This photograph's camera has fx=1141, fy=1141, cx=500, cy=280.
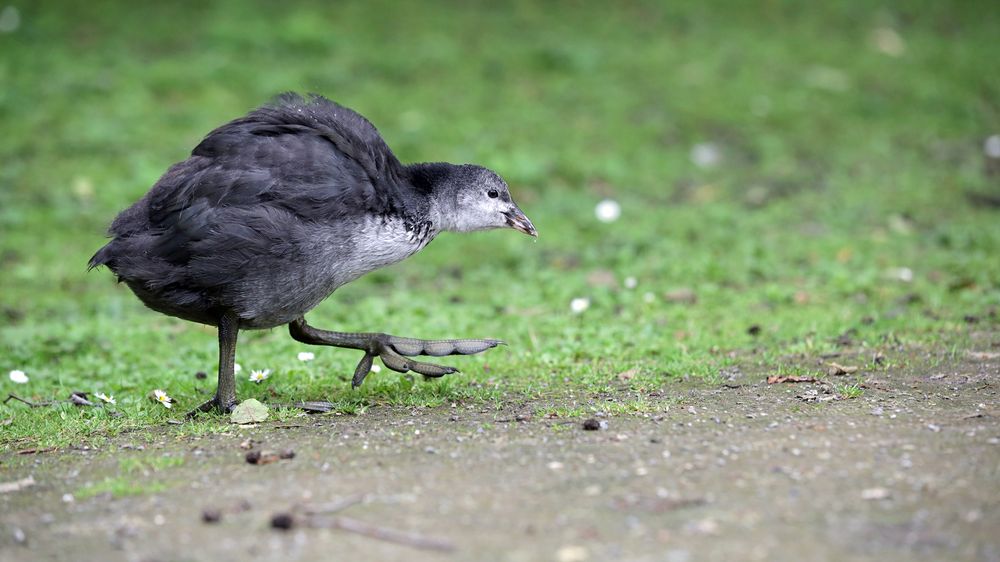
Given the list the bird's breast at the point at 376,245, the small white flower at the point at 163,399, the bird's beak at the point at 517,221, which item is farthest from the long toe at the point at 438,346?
the small white flower at the point at 163,399

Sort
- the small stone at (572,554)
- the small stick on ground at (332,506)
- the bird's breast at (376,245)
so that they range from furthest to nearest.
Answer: the bird's breast at (376,245)
the small stick on ground at (332,506)
the small stone at (572,554)

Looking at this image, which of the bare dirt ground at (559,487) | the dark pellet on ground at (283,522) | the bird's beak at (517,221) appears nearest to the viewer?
the bare dirt ground at (559,487)

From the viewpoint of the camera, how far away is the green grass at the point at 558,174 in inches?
261

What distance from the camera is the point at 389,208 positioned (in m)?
5.57

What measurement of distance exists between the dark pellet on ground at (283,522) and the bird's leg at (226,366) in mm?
1845

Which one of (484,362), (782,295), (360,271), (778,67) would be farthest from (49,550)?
(778,67)

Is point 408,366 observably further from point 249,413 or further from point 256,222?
point 256,222

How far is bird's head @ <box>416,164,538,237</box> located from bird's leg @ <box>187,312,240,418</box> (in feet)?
3.87

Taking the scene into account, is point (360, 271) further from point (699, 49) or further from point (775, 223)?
point (699, 49)

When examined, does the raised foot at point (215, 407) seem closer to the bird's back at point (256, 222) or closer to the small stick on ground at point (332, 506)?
the bird's back at point (256, 222)

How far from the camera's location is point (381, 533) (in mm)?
3703

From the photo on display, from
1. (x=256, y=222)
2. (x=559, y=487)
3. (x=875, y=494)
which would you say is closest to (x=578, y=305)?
(x=256, y=222)

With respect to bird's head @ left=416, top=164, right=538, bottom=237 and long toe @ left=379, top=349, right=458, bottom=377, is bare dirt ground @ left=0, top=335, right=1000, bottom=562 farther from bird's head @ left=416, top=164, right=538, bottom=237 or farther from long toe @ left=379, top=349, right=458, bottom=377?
bird's head @ left=416, top=164, right=538, bottom=237

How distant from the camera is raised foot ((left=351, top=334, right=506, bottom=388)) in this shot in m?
5.82
